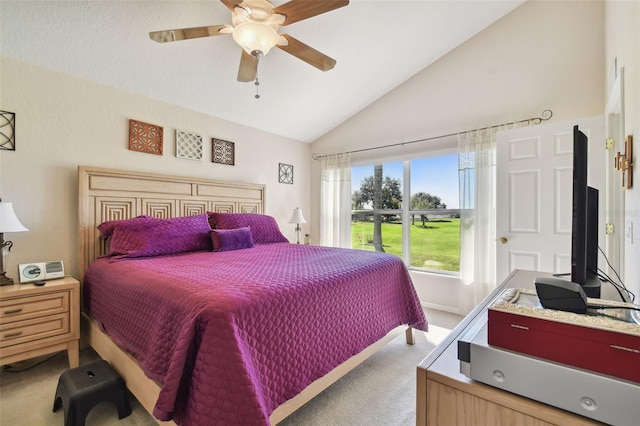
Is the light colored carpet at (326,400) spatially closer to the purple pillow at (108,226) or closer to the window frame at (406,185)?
the purple pillow at (108,226)

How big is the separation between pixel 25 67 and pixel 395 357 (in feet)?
12.1

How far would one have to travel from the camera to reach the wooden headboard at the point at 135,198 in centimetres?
240

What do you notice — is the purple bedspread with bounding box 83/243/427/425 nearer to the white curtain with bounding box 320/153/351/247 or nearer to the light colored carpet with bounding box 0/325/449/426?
the light colored carpet with bounding box 0/325/449/426

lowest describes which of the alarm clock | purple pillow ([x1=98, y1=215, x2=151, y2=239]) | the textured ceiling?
the alarm clock

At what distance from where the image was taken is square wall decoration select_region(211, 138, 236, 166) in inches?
134

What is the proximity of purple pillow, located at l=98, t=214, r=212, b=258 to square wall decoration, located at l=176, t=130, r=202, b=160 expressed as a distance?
2.92 ft

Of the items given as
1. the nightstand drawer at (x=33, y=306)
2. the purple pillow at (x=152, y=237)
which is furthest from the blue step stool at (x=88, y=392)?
the purple pillow at (x=152, y=237)

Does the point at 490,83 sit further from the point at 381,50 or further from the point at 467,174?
the point at 381,50

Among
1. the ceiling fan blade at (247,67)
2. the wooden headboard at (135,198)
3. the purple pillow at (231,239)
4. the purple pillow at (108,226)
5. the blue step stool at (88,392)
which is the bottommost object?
the blue step stool at (88,392)

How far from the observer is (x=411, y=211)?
148 inches

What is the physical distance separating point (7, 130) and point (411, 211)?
397 cm

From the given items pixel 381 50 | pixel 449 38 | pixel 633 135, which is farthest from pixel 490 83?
pixel 633 135

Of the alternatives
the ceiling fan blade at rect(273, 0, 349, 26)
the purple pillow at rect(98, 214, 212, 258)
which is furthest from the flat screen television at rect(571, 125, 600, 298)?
the purple pillow at rect(98, 214, 212, 258)

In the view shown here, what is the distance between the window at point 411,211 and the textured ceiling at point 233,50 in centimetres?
108
